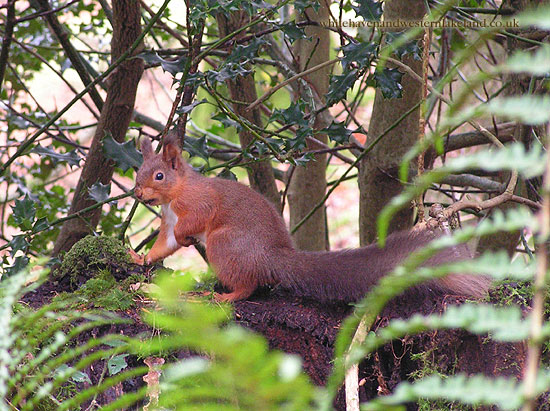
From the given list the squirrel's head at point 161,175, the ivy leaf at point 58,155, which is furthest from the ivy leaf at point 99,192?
the ivy leaf at point 58,155

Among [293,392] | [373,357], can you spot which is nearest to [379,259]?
[373,357]

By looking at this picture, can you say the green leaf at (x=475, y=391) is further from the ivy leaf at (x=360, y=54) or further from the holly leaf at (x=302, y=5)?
the holly leaf at (x=302, y=5)

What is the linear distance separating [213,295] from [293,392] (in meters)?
1.56

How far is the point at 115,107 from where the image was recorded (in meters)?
2.77

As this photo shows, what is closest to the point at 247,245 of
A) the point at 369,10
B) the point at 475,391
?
the point at 369,10

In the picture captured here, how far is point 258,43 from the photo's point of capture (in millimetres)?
2225

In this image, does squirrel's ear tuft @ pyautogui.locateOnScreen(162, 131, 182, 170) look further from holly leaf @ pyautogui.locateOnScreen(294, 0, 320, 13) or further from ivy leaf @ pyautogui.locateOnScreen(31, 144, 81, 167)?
holly leaf @ pyautogui.locateOnScreen(294, 0, 320, 13)

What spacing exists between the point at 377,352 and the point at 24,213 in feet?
4.40

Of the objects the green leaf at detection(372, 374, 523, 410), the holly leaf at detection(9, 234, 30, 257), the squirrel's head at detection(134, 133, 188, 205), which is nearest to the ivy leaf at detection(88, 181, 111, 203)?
the squirrel's head at detection(134, 133, 188, 205)

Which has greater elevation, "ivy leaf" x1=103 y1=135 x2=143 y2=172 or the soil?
"ivy leaf" x1=103 y1=135 x2=143 y2=172

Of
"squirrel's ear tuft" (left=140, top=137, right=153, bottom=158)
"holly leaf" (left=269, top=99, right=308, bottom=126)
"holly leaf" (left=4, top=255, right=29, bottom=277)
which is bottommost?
"holly leaf" (left=4, top=255, right=29, bottom=277)

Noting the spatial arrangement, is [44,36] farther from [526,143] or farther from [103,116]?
[526,143]

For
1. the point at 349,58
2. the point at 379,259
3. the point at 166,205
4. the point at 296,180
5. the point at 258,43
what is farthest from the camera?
the point at 296,180

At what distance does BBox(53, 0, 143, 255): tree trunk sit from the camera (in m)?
2.63
